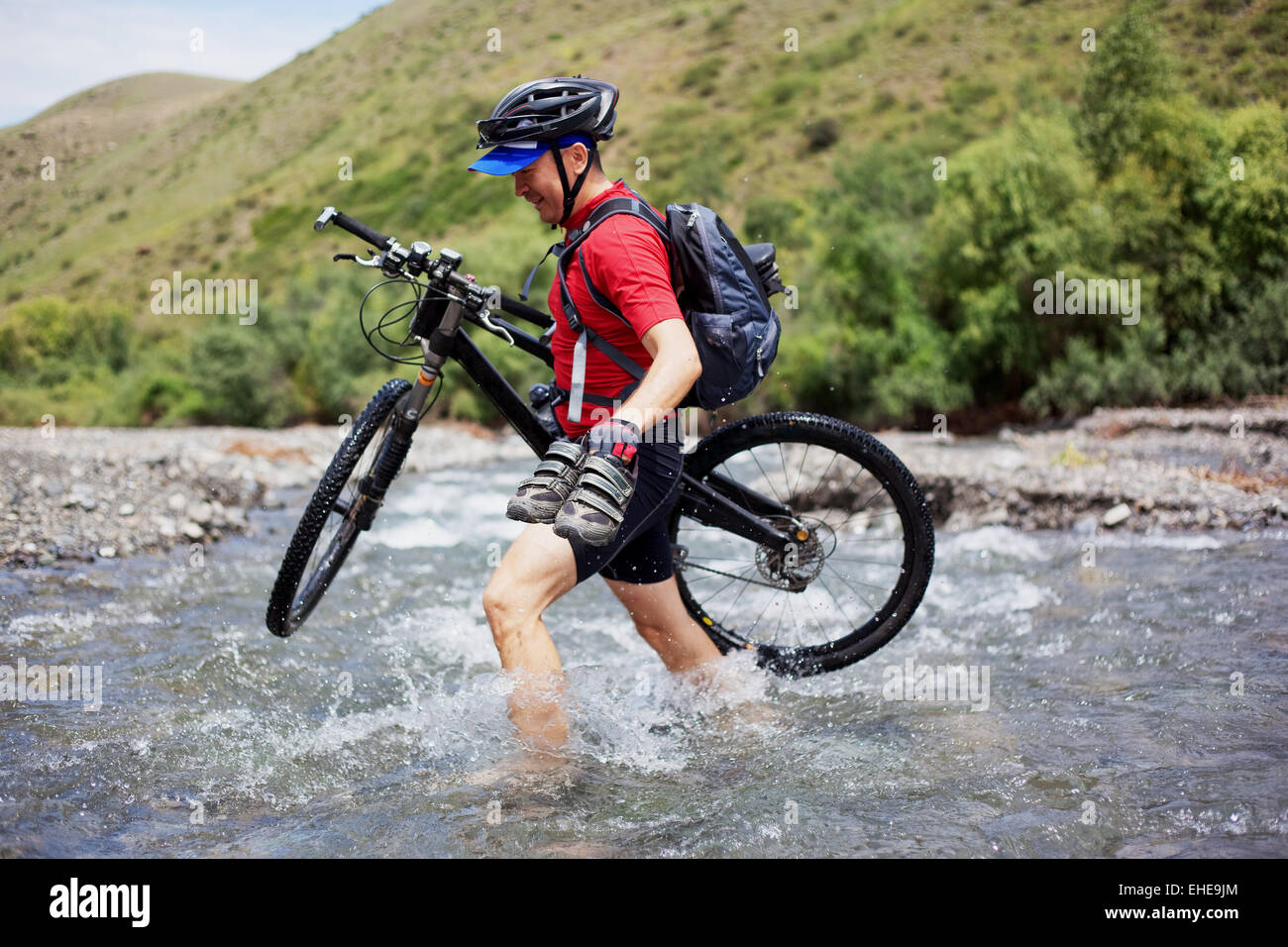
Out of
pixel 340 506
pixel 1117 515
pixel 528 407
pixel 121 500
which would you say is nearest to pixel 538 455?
Answer: pixel 528 407

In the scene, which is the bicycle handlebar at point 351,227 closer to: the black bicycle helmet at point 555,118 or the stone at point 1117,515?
the black bicycle helmet at point 555,118

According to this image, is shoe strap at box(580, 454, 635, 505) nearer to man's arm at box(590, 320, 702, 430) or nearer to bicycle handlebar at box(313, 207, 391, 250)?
man's arm at box(590, 320, 702, 430)

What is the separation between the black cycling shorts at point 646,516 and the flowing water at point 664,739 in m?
0.56

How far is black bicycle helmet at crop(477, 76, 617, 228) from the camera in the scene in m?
3.11

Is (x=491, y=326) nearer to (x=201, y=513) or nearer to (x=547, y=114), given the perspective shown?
(x=547, y=114)

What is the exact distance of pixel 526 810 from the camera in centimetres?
324

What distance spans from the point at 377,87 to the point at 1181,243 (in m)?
85.7

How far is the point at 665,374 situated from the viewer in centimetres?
275

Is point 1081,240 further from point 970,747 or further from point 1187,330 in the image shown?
point 970,747

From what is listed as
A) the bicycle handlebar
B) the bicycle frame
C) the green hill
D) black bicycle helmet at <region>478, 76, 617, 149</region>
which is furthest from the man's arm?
the green hill

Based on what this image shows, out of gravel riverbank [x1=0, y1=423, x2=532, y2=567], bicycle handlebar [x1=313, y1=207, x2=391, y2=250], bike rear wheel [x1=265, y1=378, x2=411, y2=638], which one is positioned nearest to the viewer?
bicycle handlebar [x1=313, y1=207, x2=391, y2=250]

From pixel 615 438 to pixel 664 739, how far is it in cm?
179

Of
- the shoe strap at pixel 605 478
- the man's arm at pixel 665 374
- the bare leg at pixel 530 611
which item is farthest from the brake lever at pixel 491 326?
the shoe strap at pixel 605 478
